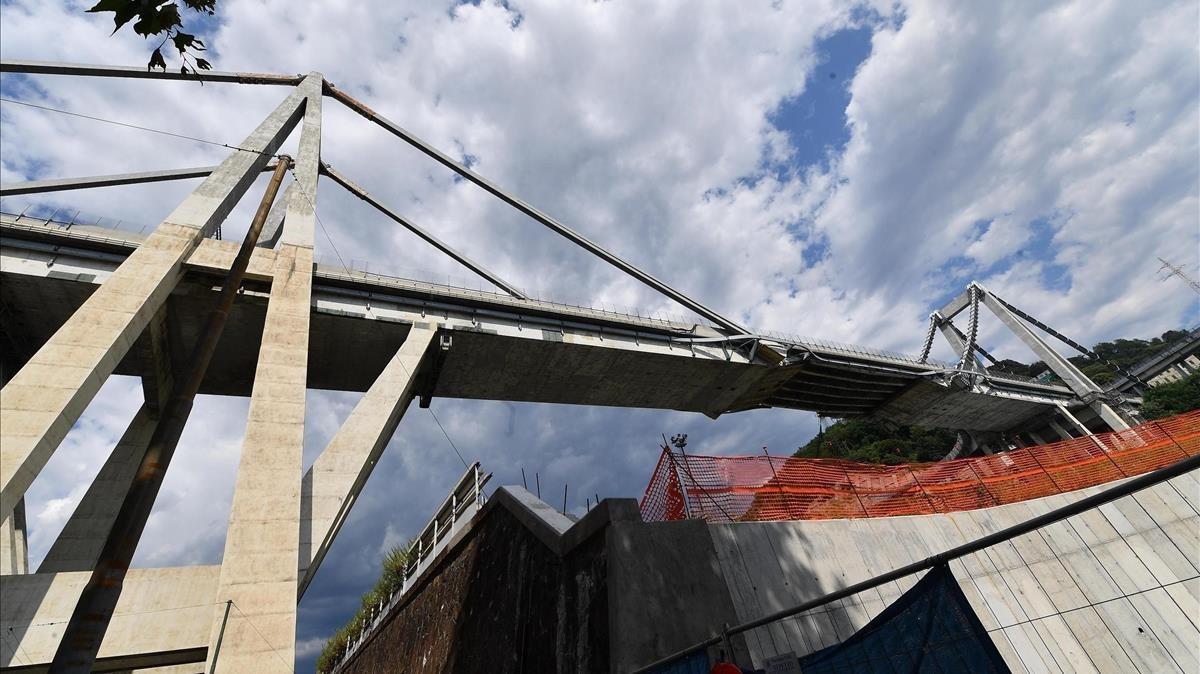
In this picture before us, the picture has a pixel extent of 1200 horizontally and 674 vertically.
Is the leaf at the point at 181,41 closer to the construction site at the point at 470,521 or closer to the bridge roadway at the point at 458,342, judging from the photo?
the construction site at the point at 470,521

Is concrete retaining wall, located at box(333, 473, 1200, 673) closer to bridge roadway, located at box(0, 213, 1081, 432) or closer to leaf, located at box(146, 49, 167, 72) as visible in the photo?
leaf, located at box(146, 49, 167, 72)

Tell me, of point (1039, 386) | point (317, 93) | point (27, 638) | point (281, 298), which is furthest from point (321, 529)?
point (1039, 386)

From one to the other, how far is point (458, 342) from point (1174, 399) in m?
74.6

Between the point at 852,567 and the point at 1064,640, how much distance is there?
4.00 meters

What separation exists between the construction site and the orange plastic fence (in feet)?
0.21

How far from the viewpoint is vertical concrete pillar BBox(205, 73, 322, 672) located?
8656mm

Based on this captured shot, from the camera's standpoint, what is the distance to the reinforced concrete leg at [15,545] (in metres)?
13.2

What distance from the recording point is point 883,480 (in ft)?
37.0

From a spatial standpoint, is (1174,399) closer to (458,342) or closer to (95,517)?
(458,342)

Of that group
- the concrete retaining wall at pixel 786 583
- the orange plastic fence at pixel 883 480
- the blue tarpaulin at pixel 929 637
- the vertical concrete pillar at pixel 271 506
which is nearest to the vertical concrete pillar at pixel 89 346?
the vertical concrete pillar at pixel 271 506

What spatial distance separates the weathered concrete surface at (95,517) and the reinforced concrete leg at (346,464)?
494cm

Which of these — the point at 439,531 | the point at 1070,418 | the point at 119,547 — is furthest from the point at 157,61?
the point at 1070,418

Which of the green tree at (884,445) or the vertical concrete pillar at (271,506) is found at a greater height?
the green tree at (884,445)

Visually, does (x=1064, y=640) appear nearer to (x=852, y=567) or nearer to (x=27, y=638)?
(x=852, y=567)
